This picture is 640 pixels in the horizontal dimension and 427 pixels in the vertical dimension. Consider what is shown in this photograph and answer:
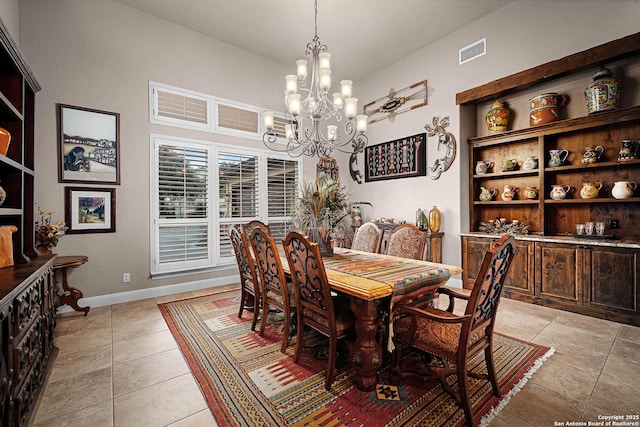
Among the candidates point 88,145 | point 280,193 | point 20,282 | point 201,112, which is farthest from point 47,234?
point 280,193

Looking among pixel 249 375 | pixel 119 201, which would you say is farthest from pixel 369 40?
pixel 249 375

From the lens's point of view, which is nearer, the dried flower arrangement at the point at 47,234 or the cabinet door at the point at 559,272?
the dried flower arrangement at the point at 47,234

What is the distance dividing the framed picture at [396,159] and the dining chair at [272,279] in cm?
322

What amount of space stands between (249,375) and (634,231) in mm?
4197

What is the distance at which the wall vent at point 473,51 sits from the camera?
3997 mm

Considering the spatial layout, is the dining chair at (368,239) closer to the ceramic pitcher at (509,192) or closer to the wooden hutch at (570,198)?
the wooden hutch at (570,198)

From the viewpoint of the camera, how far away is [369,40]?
14.6 feet

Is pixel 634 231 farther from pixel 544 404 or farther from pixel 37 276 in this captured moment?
pixel 37 276

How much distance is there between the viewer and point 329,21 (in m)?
3.97

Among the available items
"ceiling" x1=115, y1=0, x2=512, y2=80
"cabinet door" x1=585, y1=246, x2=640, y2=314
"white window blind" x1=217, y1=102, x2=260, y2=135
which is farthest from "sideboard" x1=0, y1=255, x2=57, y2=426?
"cabinet door" x1=585, y1=246, x2=640, y2=314

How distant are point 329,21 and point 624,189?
406 centimetres

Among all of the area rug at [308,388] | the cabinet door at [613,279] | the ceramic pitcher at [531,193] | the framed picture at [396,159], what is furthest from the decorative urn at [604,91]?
the area rug at [308,388]

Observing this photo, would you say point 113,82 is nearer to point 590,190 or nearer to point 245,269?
point 245,269

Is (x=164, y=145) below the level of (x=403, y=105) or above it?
below
